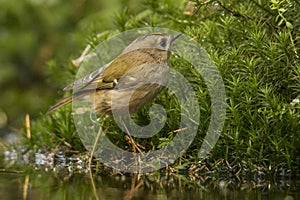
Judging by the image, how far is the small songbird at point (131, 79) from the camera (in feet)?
15.9

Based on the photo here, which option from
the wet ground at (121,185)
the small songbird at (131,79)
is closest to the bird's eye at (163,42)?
the small songbird at (131,79)

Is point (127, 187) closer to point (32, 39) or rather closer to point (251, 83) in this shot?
point (251, 83)

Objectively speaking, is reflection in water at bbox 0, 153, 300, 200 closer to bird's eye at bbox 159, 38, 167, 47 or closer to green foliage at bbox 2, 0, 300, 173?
green foliage at bbox 2, 0, 300, 173

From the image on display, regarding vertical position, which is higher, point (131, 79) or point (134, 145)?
point (131, 79)

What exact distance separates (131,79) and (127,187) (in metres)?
0.92

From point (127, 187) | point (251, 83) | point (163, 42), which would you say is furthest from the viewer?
point (163, 42)

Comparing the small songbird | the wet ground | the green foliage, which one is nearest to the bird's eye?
the small songbird

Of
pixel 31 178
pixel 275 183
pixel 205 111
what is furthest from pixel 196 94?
pixel 31 178

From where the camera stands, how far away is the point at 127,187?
4.24m

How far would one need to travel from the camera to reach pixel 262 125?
459 centimetres

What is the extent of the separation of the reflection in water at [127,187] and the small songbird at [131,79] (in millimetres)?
503

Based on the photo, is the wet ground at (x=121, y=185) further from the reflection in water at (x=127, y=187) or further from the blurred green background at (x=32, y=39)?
the blurred green background at (x=32, y=39)

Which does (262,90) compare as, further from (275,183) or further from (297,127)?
(275,183)

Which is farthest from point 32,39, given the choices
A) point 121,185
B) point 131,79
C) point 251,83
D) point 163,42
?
point 121,185
